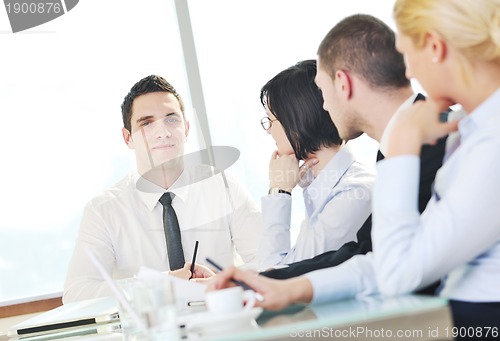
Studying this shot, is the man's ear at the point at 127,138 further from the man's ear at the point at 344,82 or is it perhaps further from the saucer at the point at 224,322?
the saucer at the point at 224,322

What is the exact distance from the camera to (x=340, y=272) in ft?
4.80

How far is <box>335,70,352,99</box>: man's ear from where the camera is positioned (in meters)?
1.97

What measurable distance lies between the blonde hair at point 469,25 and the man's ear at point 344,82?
21.5 inches

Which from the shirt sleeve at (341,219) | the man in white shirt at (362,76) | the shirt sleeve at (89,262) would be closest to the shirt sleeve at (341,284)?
the man in white shirt at (362,76)

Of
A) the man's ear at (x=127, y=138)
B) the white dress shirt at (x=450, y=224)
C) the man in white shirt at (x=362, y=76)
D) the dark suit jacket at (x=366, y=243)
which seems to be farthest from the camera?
the man's ear at (x=127, y=138)

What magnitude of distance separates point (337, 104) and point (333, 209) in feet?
1.42

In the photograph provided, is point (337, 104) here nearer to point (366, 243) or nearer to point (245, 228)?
point (366, 243)

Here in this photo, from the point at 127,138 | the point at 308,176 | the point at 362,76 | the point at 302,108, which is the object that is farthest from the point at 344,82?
the point at 127,138

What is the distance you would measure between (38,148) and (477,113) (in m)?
3.13

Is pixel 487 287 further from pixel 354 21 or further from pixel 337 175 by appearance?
pixel 337 175

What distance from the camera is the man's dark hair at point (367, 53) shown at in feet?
6.32

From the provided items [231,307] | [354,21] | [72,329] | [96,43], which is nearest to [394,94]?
[354,21]

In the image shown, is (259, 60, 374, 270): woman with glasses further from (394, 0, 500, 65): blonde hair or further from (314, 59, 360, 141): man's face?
(394, 0, 500, 65): blonde hair

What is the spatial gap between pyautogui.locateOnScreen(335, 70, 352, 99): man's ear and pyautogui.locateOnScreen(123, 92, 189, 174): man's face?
1.84 metres
